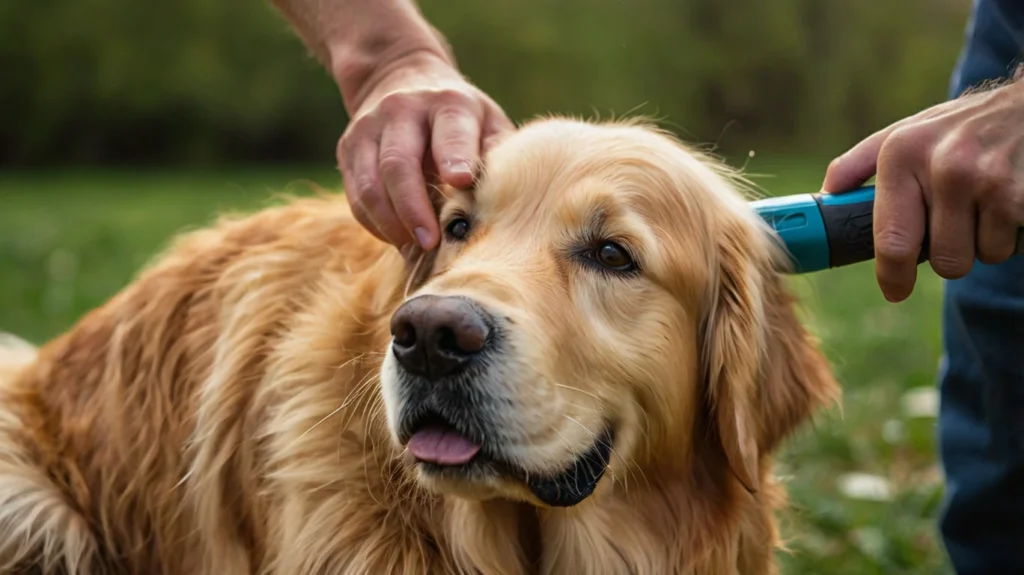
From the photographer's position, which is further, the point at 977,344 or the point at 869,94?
the point at 869,94

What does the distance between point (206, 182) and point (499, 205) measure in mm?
19612

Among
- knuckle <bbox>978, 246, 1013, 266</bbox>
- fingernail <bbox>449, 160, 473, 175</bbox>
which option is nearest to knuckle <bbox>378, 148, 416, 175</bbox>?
fingernail <bbox>449, 160, 473, 175</bbox>

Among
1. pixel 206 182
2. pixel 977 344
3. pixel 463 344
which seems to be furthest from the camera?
pixel 206 182

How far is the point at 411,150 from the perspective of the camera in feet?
9.51

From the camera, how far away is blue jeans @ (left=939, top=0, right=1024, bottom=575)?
332cm

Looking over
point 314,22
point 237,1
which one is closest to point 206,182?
point 237,1

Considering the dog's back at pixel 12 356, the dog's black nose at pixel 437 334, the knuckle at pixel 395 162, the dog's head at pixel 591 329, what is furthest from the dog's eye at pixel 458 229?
the dog's back at pixel 12 356

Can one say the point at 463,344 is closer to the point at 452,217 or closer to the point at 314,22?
the point at 452,217

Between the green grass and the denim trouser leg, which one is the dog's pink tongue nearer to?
the green grass

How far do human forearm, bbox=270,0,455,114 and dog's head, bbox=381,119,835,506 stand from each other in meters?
0.49

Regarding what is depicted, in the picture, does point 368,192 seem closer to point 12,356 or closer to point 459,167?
point 459,167

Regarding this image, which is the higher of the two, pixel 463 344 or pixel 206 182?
pixel 463 344

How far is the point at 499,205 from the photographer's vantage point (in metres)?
2.90

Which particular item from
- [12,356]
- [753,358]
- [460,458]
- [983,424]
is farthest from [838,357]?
[12,356]
